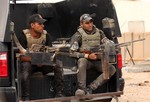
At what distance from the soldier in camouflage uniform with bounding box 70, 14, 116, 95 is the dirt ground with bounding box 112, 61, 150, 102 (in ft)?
8.20

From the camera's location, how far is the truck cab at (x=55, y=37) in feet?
17.9

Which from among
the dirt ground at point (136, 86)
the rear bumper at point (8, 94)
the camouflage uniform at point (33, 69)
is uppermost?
the camouflage uniform at point (33, 69)

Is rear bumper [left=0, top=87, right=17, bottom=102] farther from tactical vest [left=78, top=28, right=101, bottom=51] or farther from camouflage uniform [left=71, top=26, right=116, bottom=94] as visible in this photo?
tactical vest [left=78, top=28, right=101, bottom=51]

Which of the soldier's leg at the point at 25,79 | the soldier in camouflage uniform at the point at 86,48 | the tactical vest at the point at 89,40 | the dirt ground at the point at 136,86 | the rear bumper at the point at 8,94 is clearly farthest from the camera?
the dirt ground at the point at 136,86

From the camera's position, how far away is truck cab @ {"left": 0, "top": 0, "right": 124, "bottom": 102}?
17.9 feet

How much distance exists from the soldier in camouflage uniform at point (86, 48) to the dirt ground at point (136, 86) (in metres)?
2.50

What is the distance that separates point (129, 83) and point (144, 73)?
280cm

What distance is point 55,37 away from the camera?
8.21m

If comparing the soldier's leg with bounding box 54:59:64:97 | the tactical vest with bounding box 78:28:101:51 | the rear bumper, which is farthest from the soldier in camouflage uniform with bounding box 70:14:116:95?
the rear bumper

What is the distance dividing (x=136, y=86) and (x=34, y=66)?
5541 mm

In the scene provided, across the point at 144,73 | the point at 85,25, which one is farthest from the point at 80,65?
the point at 144,73

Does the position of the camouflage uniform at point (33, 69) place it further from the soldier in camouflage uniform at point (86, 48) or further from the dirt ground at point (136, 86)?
the dirt ground at point (136, 86)

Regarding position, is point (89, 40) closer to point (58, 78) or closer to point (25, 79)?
point (58, 78)

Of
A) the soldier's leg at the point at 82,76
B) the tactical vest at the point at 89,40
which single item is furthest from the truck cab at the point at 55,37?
the tactical vest at the point at 89,40
